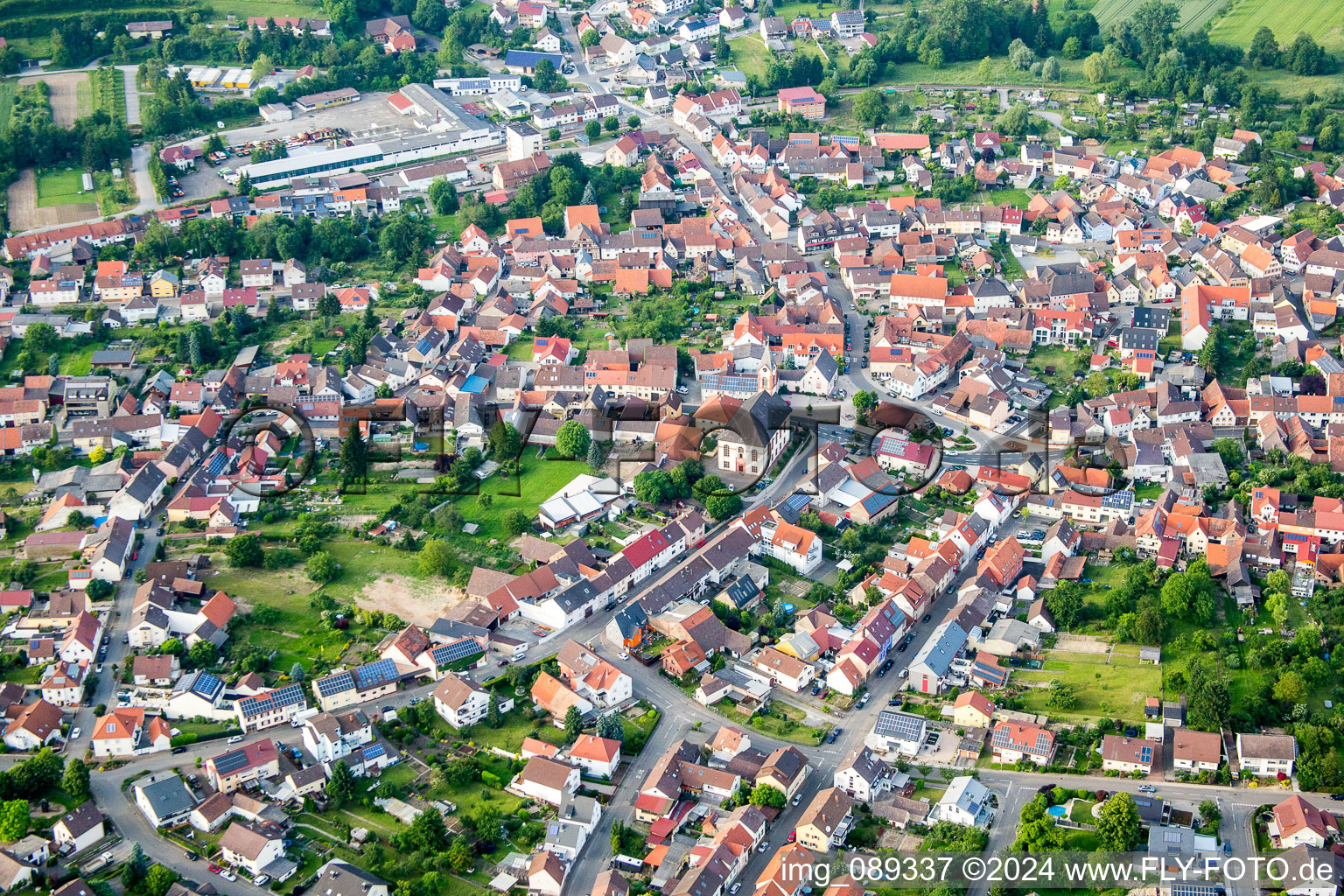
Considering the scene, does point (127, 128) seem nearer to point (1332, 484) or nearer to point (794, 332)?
point (794, 332)

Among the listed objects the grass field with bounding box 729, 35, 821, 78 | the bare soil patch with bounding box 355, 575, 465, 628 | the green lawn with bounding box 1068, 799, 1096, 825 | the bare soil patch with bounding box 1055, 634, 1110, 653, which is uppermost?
the grass field with bounding box 729, 35, 821, 78

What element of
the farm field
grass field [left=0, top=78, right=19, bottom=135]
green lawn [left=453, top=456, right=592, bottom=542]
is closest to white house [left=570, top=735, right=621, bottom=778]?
green lawn [left=453, top=456, right=592, bottom=542]

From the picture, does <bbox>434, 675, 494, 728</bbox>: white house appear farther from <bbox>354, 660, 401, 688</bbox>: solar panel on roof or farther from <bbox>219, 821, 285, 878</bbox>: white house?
<bbox>219, 821, 285, 878</bbox>: white house

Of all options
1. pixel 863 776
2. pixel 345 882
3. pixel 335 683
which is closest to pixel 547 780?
pixel 345 882

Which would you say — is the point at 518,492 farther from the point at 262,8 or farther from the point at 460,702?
the point at 262,8

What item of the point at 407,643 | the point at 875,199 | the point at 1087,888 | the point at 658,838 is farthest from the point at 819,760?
the point at 875,199

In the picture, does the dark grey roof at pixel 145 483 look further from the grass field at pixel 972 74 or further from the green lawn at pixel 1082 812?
the grass field at pixel 972 74
